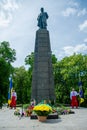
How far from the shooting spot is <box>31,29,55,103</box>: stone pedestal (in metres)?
21.0

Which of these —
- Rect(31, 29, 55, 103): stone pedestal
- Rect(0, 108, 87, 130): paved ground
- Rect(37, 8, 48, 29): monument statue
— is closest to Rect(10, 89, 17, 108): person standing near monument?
Rect(31, 29, 55, 103): stone pedestal

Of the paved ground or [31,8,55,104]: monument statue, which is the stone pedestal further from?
the paved ground

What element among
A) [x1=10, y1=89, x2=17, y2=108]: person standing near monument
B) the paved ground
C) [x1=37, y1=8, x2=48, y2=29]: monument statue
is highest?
[x1=37, y1=8, x2=48, y2=29]: monument statue

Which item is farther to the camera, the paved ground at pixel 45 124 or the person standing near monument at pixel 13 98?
the person standing near monument at pixel 13 98

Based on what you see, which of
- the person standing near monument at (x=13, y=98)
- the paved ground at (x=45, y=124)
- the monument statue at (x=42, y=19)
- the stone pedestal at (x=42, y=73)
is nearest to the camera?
the paved ground at (x=45, y=124)

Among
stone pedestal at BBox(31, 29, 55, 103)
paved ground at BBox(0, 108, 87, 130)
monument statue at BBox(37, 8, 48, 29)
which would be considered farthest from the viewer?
monument statue at BBox(37, 8, 48, 29)

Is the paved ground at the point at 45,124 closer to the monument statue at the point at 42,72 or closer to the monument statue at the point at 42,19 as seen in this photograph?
the monument statue at the point at 42,72

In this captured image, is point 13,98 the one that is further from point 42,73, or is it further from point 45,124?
point 45,124

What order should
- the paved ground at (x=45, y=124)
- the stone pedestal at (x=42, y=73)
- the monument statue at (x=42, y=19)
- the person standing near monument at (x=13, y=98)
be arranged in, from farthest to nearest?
the monument statue at (x=42, y=19) → the person standing near monument at (x=13, y=98) → the stone pedestal at (x=42, y=73) → the paved ground at (x=45, y=124)

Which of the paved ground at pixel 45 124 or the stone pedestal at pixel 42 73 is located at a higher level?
the stone pedestal at pixel 42 73

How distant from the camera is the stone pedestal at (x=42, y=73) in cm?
2095

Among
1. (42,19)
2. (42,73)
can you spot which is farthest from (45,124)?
(42,19)

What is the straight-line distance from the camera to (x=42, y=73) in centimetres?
2120

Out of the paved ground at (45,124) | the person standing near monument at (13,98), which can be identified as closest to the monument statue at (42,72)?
the person standing near monument at (13,98)
